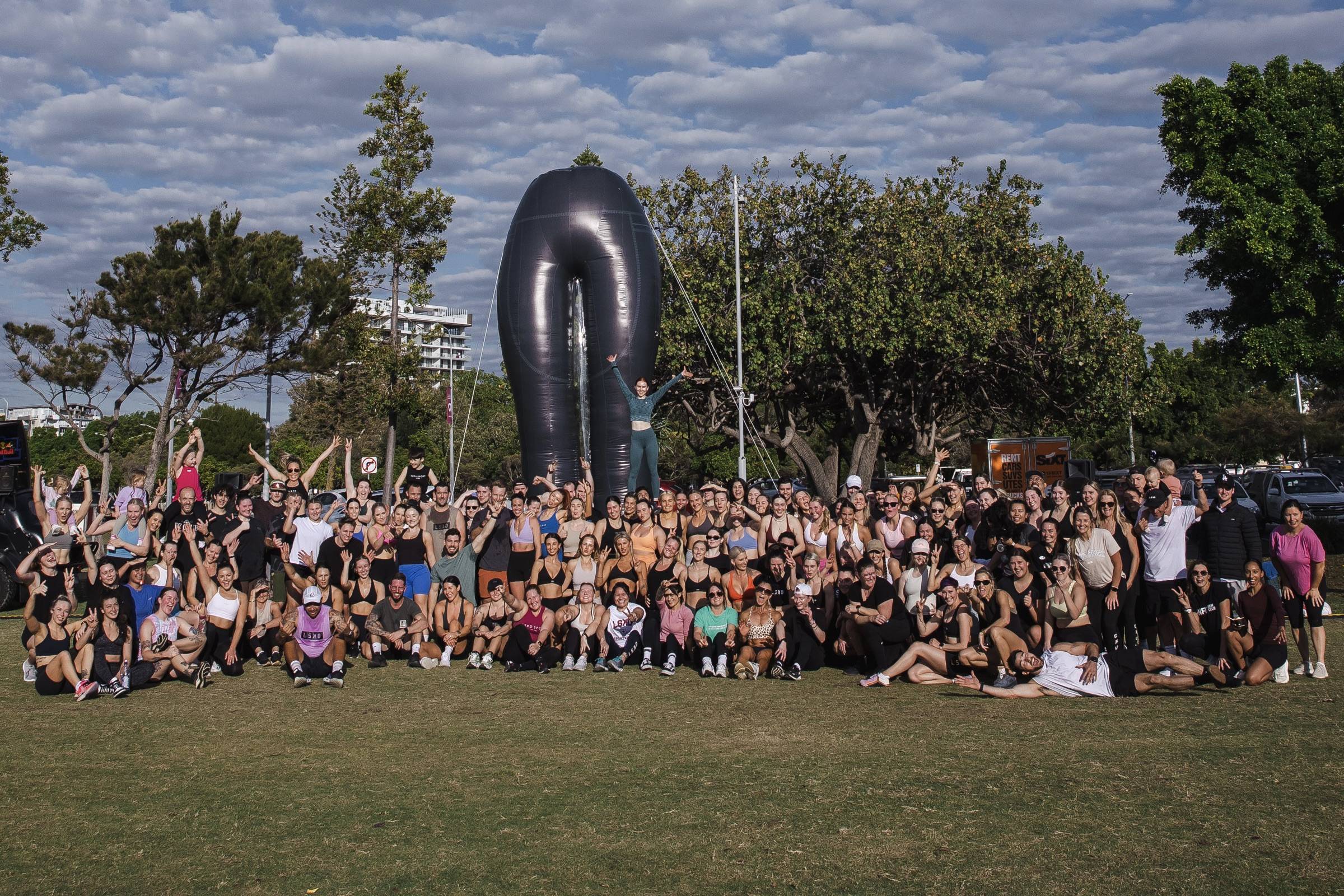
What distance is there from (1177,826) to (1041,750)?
1.39 meters

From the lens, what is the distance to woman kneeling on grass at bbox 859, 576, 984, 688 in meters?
8.41

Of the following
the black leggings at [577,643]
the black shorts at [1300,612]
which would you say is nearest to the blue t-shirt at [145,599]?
the black leggings at [577,643]

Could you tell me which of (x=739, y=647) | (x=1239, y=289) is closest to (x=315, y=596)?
(x=739, y=647)

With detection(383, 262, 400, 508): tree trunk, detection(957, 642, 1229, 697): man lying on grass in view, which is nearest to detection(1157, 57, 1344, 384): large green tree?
Answer: detection(957, 642, 1229, 697): man lying on grass

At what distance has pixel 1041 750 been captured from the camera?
6.13 m

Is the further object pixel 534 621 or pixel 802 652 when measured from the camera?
pixel 534 621

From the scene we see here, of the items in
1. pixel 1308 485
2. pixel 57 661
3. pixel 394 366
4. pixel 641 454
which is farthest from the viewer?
pixel 1308 485

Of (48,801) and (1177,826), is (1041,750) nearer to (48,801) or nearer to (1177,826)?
(1177,826)

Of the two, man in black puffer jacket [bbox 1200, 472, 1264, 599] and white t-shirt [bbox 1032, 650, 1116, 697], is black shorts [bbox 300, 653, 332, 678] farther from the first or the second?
man in black puffer jacket [bbox 1200, 472, 1264, 599]

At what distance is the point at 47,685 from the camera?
8234 millimetres

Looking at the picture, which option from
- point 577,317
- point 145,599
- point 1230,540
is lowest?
point 145,599

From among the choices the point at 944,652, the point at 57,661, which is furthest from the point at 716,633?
the point at 57,661

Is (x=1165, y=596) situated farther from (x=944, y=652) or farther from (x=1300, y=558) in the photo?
(x=944, y=652)

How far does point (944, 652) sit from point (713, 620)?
187 cm
